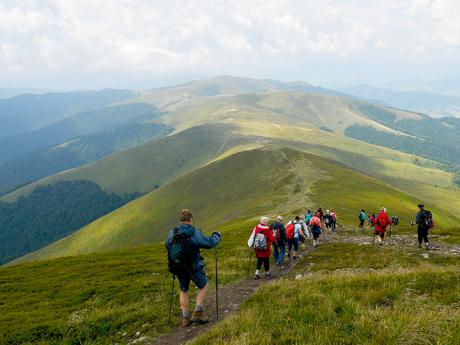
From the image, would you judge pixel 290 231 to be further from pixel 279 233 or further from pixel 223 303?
pixel 223 303

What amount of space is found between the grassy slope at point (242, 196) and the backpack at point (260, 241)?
52937 millimetres

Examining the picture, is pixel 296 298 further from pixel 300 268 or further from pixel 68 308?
pixel 68 308

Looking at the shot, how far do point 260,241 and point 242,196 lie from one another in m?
96.6

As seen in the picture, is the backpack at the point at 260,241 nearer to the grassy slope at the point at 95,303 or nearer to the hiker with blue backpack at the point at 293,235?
the grassy slope at the point at 95,303

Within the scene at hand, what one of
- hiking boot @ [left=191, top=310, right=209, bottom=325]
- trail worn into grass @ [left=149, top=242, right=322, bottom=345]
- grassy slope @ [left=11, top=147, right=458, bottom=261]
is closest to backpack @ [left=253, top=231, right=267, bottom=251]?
trail worn into grass @ [left=149, top=242, right=322, bottom=345]

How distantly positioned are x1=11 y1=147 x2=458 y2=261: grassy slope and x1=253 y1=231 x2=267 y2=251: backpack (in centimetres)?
5294

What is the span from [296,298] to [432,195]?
190 meters

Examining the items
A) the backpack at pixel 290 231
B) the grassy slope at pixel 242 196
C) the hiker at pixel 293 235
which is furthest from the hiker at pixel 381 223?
the grassy slope at pixel 242 196

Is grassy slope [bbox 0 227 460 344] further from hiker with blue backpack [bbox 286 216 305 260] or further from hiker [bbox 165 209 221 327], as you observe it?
hiker [bbox 165 209 221 327]

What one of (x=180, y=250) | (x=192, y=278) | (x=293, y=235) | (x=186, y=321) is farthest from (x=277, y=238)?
(x=180, y=250)

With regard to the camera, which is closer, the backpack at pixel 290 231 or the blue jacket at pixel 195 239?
the blue jacket at pixel 195 239

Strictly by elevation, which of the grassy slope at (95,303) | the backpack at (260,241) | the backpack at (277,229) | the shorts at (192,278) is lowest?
→ the grassy slope at (95,303)

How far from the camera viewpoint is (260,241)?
58.8ft

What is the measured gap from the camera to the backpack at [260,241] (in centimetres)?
1786
